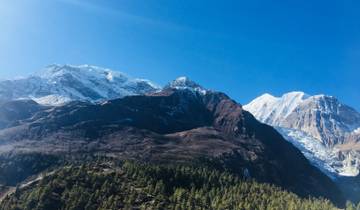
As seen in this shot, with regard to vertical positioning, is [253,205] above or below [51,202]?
above

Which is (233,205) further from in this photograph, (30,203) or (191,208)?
(30,203)

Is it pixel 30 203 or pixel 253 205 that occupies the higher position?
pixel 253 205

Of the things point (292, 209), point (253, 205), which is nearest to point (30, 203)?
point (253, 205)

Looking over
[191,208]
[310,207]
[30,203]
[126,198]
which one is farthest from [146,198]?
[310,207]

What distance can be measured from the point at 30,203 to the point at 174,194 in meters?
58.4

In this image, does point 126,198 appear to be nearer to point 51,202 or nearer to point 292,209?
point 51,202

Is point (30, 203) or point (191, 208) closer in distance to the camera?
point (191, 208)

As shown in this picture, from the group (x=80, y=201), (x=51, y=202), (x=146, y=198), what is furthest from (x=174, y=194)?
(x=51, y=202)

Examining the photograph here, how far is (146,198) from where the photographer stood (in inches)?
7692

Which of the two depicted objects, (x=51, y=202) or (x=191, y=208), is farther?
(x=51, y=202)

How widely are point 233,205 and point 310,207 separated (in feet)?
106

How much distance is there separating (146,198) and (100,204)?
1817 cm

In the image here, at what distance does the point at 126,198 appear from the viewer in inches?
7667

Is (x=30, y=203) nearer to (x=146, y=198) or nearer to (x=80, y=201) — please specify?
(x=80, y=201)
